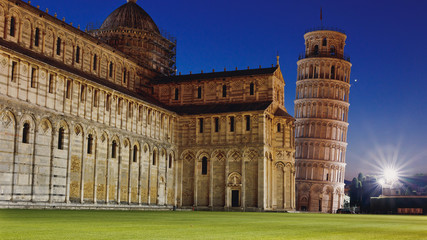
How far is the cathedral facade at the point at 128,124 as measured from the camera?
4266 cm

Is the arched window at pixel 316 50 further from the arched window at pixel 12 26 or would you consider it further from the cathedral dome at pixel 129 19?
the arched window at pixel 12 26

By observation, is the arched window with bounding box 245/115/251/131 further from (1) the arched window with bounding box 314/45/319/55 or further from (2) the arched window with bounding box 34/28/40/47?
(1) the arched window with bounding box 314/45/319/55

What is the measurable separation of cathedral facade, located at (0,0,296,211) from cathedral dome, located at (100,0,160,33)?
0.16m

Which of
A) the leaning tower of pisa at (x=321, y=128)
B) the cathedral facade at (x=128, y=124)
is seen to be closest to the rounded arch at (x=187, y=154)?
the cathedral facade at (x=128, y=124)

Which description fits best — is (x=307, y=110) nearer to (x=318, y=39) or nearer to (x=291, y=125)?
(x=318, y=39)

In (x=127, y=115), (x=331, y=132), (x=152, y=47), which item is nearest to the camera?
(x=127, y=115)

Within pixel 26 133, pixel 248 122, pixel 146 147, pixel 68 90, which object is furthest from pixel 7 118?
pixel 248 122

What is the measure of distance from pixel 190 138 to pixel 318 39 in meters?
48.1

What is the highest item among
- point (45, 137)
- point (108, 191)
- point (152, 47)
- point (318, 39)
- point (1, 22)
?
point (318, 39)

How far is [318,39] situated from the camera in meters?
105

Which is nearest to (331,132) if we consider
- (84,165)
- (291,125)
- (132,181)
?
(291,125)

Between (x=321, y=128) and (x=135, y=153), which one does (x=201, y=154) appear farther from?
(x=321, y=128)

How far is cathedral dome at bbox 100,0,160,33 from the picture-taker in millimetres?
75000

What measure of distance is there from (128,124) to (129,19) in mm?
23669
